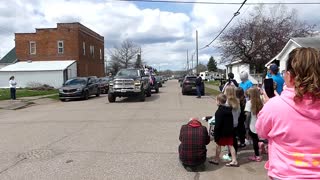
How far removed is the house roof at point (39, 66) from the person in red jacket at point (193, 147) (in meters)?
42.7

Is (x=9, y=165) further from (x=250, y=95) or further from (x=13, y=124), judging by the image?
(x=13, y=124)

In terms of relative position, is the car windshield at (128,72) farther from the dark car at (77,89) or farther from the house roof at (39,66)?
the house roof at (39,66)

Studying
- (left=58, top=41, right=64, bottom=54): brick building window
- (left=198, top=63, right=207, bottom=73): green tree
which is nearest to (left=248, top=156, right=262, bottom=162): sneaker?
(left=58, top=41, right=64, bottom=54): brick building window

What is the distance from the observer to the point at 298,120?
2.62 meters

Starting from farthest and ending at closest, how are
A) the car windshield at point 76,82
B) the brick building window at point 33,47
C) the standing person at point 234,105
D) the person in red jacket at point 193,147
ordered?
the brick building window at point 33,47, the car windshield at point 76,82, the standing person at point 234,105, the person in red jacket at point 193,147

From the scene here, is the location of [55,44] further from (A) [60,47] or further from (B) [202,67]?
(B) [202,67]

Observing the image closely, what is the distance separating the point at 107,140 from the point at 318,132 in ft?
27.1

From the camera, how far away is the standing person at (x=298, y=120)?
2.54 metres

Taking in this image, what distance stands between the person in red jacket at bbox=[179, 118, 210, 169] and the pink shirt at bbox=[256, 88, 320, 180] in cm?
456

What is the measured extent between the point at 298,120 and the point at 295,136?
4.0 inches

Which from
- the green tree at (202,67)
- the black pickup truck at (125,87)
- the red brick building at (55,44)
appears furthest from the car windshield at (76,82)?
the green tree at (202,67)

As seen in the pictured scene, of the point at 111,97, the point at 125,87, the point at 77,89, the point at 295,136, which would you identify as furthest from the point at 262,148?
the point at 77,89

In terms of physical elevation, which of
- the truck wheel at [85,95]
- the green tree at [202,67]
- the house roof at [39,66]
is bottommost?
the truck wheel at [85,95]

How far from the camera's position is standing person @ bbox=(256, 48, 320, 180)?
254cm
